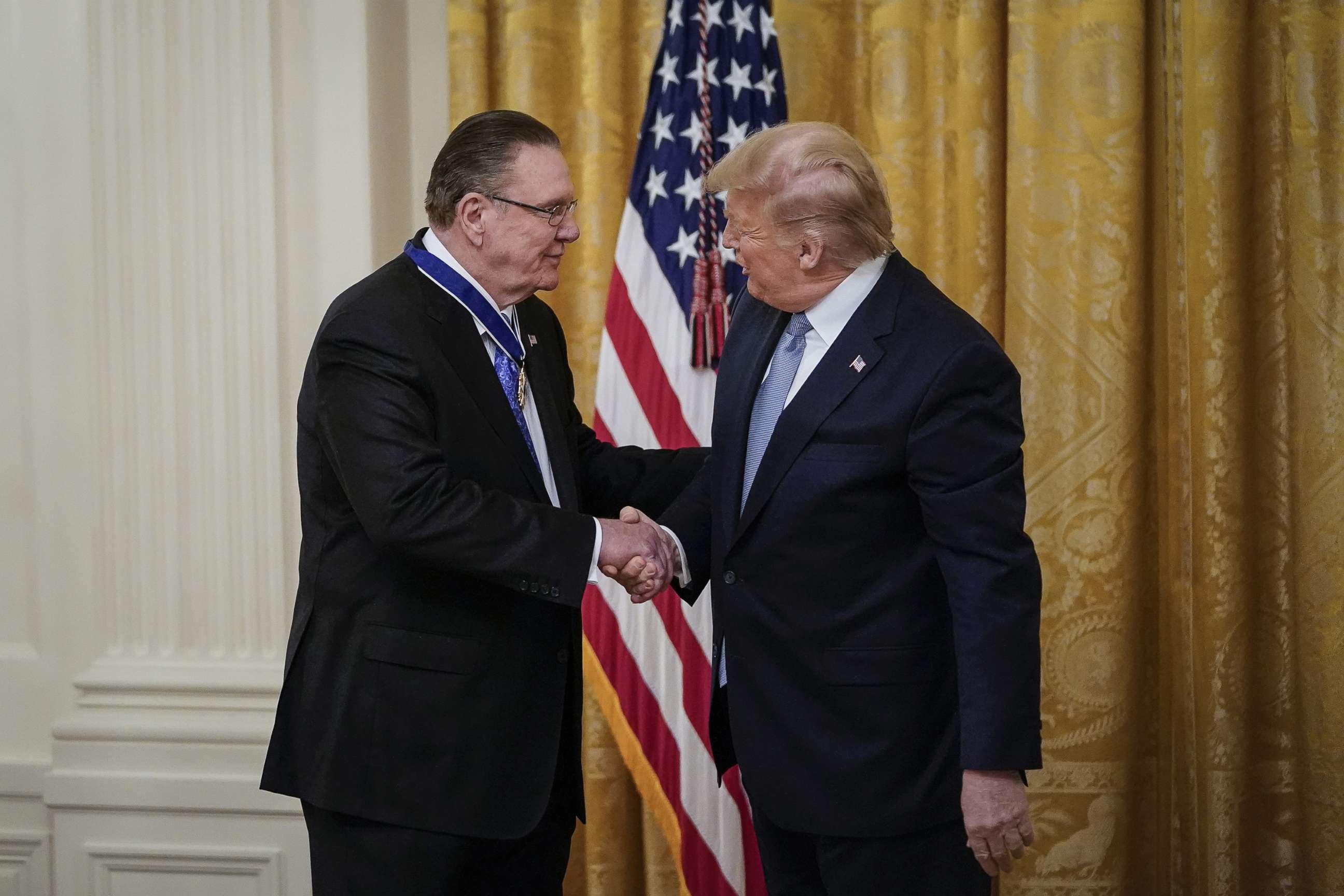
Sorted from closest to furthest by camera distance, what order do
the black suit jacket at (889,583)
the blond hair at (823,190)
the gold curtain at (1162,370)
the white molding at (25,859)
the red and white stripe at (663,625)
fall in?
the black suit jacket at (889,583) < the blond hair at (823,190) < the gold curtain at (1162,370) < the red and white stripe at (663,625) < the white molding at (25,859)

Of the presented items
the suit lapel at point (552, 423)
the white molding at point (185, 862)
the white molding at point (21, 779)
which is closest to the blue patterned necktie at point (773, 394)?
the suit lapel at point (552, 423)

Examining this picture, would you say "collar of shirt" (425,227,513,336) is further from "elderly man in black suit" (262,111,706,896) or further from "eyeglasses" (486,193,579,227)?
"eyeglasses" (486,193,579,227)

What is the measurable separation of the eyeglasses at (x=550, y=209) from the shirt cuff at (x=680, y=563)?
0.63m

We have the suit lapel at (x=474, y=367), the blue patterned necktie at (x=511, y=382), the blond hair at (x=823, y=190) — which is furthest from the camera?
the blue patterned necktie at (x=511, y=382)

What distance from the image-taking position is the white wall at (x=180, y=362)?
3.32m

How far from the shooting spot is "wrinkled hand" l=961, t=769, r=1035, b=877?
1946mm

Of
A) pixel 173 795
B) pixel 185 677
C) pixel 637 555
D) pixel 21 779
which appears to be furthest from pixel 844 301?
pixel 21 779

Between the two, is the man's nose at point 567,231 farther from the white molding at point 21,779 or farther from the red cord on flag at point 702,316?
the white molding at point 21,779

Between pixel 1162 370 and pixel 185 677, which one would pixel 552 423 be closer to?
pixel 185 677

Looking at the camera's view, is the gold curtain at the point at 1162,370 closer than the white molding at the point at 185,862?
Yes

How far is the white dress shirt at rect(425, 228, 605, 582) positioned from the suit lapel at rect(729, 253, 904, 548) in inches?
17.2

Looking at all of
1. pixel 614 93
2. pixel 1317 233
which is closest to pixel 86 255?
pixel 614 93

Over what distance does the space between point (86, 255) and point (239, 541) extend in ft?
2.92

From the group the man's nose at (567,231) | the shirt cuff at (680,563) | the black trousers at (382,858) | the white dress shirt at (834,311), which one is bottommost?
the black trousers at (382,858)
